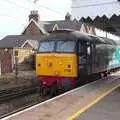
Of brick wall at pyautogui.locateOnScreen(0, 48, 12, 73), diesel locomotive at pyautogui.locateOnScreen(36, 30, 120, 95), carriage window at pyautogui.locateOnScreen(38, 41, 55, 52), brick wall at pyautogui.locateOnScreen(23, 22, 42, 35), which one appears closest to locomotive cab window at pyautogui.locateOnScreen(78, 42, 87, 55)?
diesel locomotive at pyautogui.locateOnScreen(36, 30, 120, 95)

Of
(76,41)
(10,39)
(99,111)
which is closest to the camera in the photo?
(99,111)

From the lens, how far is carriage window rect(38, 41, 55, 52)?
17.3 meters

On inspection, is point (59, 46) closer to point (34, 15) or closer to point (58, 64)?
point (58, 64)

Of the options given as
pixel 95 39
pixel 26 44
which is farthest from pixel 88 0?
pixel 26 44

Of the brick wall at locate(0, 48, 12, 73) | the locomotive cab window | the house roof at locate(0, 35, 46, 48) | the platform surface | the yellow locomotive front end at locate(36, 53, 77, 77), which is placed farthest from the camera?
the house roof at locate(0, 35, 46, 48)

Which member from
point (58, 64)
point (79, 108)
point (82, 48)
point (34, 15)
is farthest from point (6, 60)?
point (34, 15)

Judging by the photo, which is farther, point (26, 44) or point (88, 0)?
point (26, 44)

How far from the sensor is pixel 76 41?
55.6 feet

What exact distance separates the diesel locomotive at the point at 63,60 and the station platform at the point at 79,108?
7.56 feet

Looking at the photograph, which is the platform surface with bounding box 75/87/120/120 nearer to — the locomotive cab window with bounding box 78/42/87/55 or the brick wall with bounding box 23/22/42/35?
the locomotive cab window with bounding box 78/42/87/55

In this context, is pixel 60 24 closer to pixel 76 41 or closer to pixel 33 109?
pixel 76 41

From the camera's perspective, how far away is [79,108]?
10.9 metres

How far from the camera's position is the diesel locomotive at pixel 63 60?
16.5 m

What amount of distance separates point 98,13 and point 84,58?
589 cm
